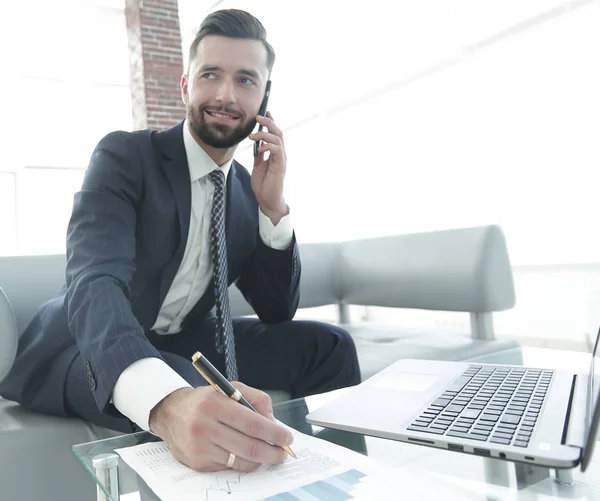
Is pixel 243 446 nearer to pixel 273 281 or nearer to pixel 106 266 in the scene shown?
pixel 106 266

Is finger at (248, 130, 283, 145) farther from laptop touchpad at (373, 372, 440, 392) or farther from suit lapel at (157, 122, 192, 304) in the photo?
laptop touchpad at (373, 372, 440, 392)

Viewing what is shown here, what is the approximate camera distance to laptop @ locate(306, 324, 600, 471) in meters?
0.59

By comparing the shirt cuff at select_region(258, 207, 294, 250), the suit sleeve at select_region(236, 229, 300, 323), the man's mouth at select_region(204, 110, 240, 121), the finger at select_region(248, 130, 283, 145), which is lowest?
the suit sleeve at select_region(236, 229, 300, 323)

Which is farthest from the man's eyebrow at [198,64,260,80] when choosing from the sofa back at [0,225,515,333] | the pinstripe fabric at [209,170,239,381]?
the sofa back at [0,225,515,333]

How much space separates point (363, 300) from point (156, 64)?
465cm

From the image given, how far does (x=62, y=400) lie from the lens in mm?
1159

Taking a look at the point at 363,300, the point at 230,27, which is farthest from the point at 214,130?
the point at 363,300

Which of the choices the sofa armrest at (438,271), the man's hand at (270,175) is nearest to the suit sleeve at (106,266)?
the man's hand at (270,175)

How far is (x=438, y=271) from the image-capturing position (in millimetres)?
2037

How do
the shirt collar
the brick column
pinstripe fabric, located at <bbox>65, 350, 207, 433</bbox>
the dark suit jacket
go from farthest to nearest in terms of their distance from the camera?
1. the brick column
2. the shirt collar
3. pinstripe fabric, located at <bbox>65, 350, 207, 433</bbox>
4. the dark suit jacket

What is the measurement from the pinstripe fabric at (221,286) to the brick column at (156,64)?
485 cm

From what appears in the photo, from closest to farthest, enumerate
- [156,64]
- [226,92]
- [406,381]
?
[406,381], [226,92], [156,64]

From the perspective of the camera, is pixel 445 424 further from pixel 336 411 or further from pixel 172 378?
pixel 172 378

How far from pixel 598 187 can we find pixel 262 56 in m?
2.62
